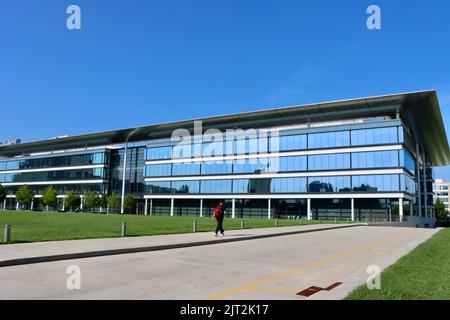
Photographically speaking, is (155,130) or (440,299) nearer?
(440,299)

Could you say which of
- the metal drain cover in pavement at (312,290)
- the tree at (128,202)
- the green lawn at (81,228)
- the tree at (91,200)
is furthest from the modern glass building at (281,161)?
the metal drain cover in pavement at (312,290)

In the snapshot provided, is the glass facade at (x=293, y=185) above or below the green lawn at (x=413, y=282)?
above

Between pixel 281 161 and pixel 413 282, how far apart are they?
228 ft

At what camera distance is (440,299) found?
6902 mm

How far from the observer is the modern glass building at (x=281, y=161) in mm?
67562

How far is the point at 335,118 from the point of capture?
75.1 m

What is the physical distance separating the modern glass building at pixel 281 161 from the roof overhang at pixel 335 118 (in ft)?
0.60

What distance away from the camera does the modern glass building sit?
2660 inches

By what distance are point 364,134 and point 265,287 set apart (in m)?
65.8

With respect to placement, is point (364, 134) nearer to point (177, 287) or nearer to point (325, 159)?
point (325, 159)

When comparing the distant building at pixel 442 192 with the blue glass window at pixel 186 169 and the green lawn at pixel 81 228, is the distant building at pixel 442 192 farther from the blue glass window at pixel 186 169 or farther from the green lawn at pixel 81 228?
the green lawn at pixel 81 228

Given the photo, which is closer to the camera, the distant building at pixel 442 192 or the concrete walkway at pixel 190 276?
the concrete walkway at pixel 190 276

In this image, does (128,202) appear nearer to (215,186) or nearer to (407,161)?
(215,186)
